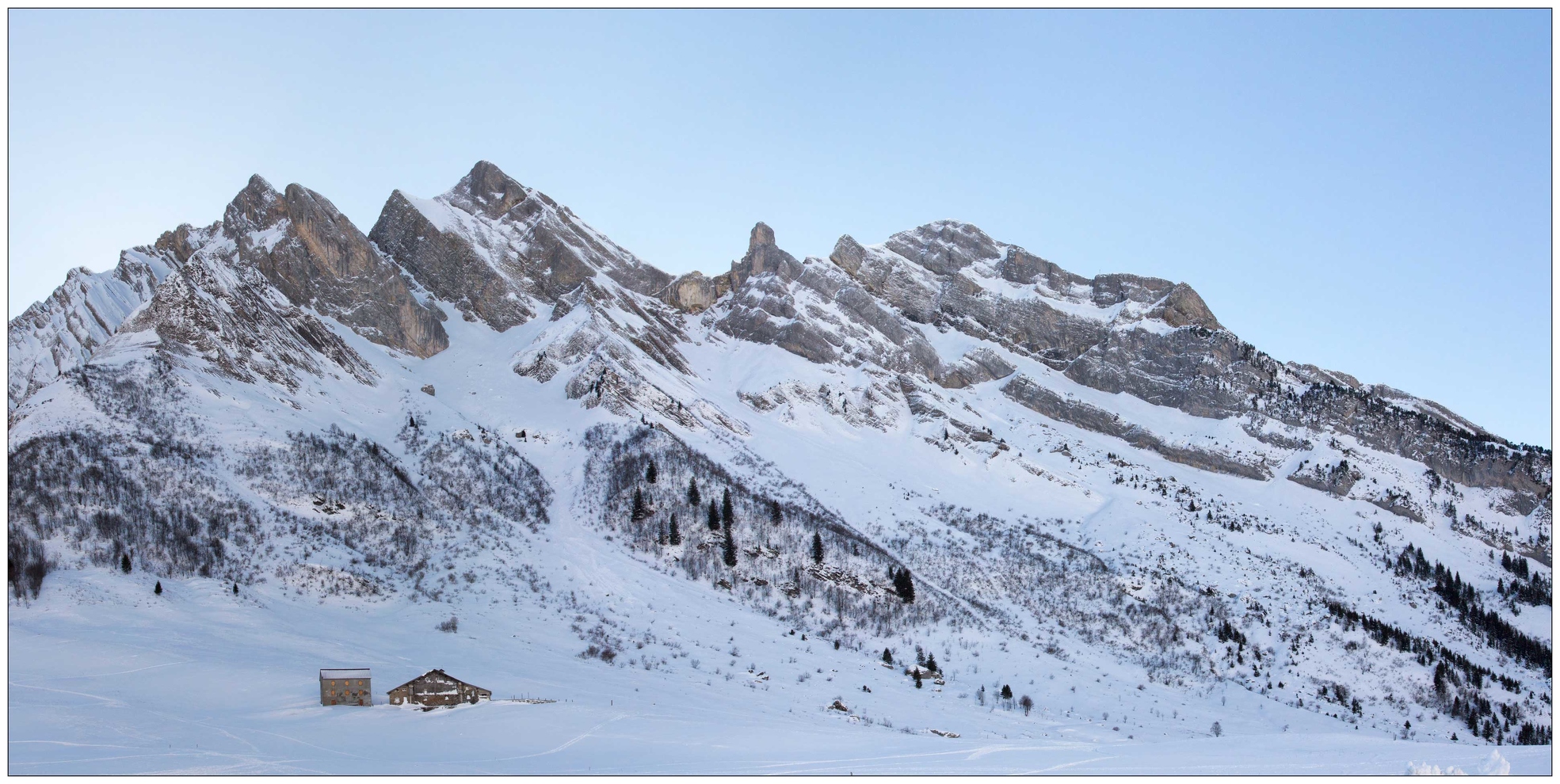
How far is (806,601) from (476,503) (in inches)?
1279

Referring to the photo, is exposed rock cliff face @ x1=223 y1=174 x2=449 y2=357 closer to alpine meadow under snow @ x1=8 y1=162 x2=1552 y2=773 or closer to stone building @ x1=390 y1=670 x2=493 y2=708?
alpine meadow under snow @ x1=8 y1=162 x2=1552 y2=773

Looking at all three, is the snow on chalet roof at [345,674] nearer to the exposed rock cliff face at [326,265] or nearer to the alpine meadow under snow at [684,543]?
the alpine meadow under snow at [684,543]

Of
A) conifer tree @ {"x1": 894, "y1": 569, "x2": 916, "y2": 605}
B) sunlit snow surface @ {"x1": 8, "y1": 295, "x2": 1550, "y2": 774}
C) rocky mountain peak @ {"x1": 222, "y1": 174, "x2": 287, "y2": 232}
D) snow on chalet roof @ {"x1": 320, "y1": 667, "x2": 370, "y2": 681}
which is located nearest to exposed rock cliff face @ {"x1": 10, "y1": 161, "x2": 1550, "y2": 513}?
rocky mountain peak @ {"x1": 222, "y1": 174, "x2": 287, "y2": 232}

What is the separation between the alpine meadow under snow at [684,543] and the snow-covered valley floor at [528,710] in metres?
0.38

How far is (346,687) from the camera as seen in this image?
2023 inches

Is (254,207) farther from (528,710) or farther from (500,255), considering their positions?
(528,710)

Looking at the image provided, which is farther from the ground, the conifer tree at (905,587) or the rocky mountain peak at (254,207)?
the rocky mountain peak at (254,207)

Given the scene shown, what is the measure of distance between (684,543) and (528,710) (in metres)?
41.3

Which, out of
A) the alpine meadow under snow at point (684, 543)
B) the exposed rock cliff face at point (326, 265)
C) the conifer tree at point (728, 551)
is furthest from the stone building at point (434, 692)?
the exposed rock cliff face at point (326, 265)

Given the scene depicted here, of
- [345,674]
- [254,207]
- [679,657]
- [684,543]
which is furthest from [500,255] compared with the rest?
[345,674]

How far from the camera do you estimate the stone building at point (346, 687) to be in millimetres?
50969

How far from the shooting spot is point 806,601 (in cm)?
8544

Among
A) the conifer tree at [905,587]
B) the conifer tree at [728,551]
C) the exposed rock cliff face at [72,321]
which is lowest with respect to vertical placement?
the conifer tree at [905,587]

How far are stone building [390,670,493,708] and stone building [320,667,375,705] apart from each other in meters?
1.31
